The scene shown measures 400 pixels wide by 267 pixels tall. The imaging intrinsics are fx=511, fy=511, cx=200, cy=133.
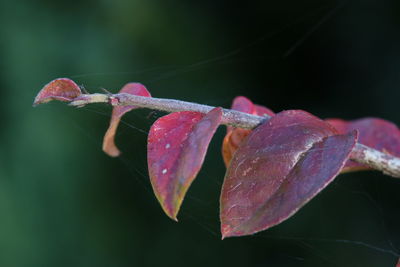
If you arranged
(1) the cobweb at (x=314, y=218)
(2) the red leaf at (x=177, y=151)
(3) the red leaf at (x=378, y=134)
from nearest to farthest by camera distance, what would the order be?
1. (2) the red leaf at (x=177, y=151)
2. (3) the red leaf at (x=378, y=134)
3. (1) the cobweb at (x=314, y=218)

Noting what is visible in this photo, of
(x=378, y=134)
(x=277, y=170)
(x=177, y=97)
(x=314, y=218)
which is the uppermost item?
(x=277, y=170)

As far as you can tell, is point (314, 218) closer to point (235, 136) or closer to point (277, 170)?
point (235, 136)

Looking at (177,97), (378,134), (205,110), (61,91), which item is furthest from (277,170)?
(177,97)

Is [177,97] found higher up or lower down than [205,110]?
lower down

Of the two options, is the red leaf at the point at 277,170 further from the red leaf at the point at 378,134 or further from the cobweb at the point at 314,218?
the cobweb at the point at 314,218

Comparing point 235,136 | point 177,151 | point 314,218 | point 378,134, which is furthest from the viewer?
point 314,218

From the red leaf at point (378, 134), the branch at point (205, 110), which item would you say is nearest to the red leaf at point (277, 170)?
the branch at point (205, 110)

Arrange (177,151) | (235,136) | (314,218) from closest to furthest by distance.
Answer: (177,151)
(235,136)
(314,218)
